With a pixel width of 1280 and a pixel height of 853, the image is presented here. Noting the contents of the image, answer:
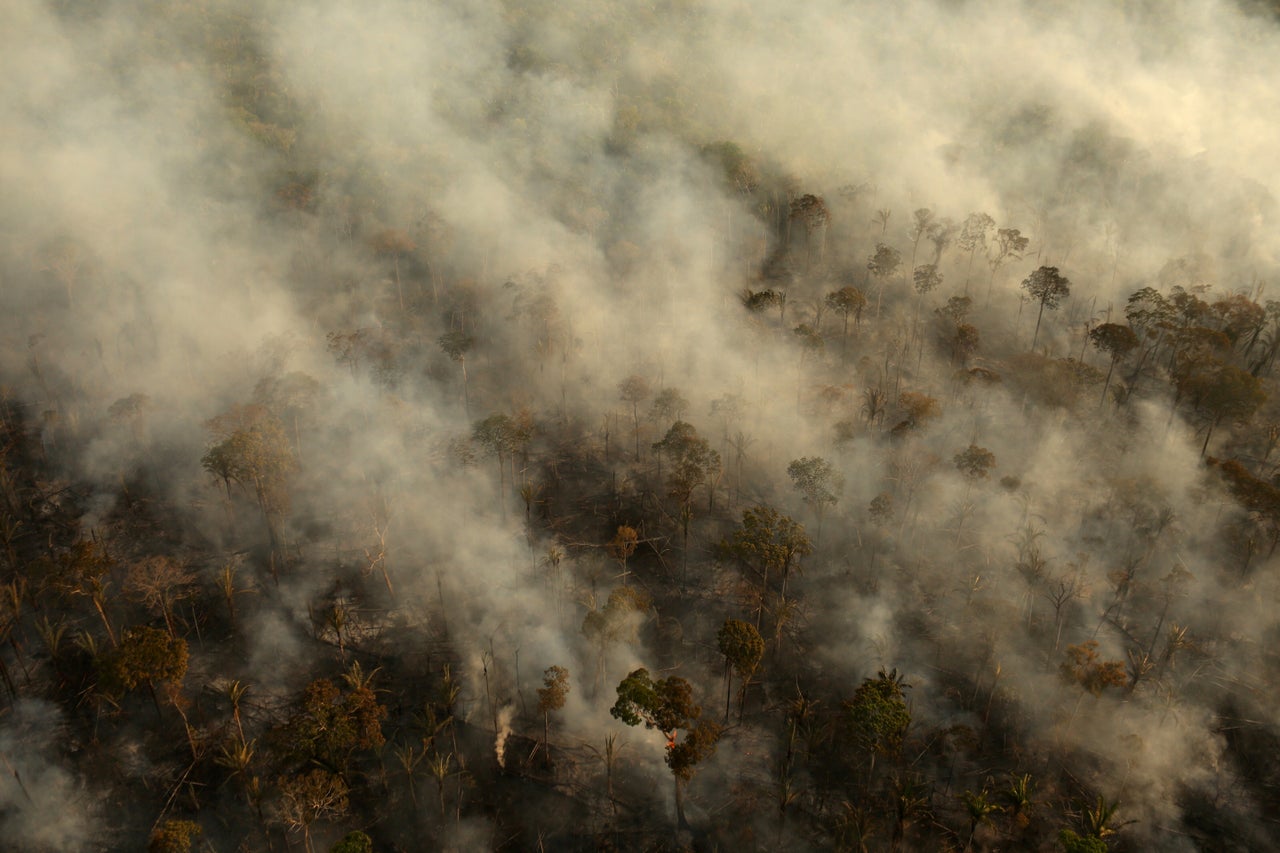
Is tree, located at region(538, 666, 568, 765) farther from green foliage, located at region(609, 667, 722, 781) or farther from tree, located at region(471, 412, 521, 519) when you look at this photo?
tree, located at region(471, 412, 521, 519)

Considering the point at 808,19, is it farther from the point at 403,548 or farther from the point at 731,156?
the point at 403,548

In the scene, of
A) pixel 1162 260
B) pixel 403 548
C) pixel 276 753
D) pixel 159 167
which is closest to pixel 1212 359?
pixel 1162 260

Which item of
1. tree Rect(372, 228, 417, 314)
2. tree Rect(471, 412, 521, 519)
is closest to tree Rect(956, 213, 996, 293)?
tree Rect(471, 412, 521, 519)

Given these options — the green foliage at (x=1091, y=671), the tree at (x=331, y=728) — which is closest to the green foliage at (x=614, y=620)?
the tree at (x=331, y=728)

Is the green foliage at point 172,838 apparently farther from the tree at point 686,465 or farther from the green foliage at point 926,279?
the green foliage at point 926,279

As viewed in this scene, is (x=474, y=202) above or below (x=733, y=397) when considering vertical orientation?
above

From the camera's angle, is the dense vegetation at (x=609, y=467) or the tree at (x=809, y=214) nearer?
the dense vegetation at (x=609, y=467)
